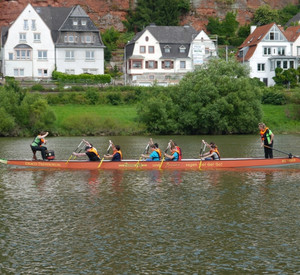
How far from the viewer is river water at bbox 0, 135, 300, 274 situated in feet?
51.1

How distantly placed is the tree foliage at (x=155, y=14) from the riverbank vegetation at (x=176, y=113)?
35.4 m

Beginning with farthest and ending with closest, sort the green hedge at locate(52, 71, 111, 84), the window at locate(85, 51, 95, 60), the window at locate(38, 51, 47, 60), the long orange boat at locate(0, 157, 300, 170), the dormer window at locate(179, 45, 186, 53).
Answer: the dormer window at locate(179, 45, 186, 53), the window at locate(85, 51, 95, 60), the window at locate(38, 51, 47, 60), the green hedge at locate(52, 71, 111, 84), the long orange boat at locate(0, 157, 300, 170)

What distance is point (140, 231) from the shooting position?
1858cm

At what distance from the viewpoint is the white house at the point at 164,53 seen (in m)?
91.2

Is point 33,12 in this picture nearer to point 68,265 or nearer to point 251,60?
point 251,60

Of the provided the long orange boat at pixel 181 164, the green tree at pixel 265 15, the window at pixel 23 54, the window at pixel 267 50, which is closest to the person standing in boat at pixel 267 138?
the long orange boat at pixel 181 164

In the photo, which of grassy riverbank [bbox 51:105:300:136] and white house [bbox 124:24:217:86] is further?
white house [bbox 124:24:217:86]

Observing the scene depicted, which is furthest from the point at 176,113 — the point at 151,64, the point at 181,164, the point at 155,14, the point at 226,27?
the point at 226,27

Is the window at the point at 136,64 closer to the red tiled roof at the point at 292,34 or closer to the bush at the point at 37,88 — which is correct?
the bush at the point at 37,88

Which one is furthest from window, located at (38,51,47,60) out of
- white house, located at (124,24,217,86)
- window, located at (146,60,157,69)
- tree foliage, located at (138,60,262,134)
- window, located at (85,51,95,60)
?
tree foliage, located at (138,60,262,134)

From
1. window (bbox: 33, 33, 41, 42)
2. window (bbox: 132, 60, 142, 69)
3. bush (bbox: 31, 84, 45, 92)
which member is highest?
window (bbox: 33, 33, 41, 42)

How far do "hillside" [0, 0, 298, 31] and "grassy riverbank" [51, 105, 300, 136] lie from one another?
4013cm

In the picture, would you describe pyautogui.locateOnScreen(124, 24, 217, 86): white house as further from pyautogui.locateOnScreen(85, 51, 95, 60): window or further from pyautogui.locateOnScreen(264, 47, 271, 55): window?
pyautogui.locateOnScreen(264, 47, 271, 55): window

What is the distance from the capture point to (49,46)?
88125 millimetres
